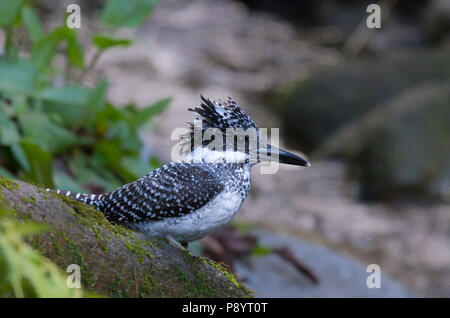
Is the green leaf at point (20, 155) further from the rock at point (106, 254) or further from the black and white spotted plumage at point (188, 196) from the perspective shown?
the rock at point (106, 254)

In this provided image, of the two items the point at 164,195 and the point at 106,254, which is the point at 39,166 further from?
the point at 106,254

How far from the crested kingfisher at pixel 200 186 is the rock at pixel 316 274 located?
2435 millimetres

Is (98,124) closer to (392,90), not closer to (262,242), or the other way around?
(262,242)

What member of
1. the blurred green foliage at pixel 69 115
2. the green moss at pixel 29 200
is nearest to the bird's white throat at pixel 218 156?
the green moss at pixel 29 200

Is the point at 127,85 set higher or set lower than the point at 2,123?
higher

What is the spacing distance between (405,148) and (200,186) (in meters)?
6.70

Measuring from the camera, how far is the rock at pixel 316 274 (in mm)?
6586

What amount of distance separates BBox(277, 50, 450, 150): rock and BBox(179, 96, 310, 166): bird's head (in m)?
7.43

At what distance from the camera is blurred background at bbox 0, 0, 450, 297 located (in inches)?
271

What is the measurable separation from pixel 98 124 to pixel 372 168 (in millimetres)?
4543

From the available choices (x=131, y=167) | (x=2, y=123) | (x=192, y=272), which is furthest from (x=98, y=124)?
(x=192, y=272)

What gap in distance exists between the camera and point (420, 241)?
30.7 feet

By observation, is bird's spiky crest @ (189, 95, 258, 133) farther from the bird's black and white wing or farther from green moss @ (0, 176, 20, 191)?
green moss @ (0, 176, 20, 191)

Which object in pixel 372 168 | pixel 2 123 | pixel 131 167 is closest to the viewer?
pixel 2 123
